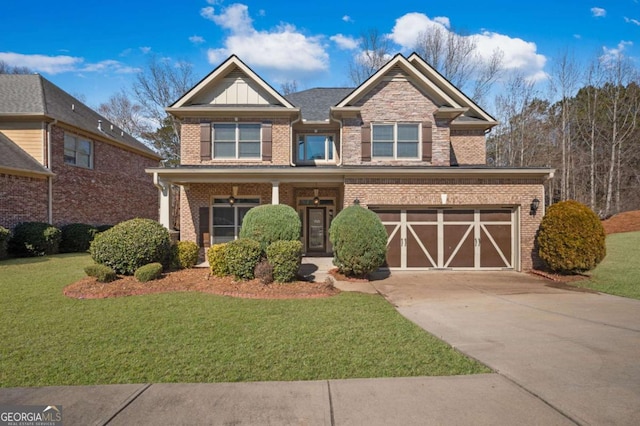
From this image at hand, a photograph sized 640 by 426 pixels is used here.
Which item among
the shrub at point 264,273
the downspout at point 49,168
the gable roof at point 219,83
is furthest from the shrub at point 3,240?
the shrub at point 264,273

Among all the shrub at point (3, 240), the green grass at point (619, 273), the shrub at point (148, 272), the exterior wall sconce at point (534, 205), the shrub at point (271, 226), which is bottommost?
the green grass at point (619, 273)

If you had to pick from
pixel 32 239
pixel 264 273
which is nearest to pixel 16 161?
pixel 32 239

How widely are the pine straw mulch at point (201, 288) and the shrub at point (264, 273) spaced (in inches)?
4.5

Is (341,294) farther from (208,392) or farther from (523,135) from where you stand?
(523,135)

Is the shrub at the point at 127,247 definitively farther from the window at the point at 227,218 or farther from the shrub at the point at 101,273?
the window at the point at 227,218

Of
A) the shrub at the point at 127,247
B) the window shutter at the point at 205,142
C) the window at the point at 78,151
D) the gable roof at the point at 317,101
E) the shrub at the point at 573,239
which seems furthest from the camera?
the window at the point at 78,151

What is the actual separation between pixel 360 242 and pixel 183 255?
5.37 meters

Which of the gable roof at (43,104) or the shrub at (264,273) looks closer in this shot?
the shrub at (264,273)

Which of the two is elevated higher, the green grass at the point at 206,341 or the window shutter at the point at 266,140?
the window shutter at the point at 266,140

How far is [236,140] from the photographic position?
1346 centimetres

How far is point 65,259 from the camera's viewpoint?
12797 millimetres

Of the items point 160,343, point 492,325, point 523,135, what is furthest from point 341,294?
point 523,135

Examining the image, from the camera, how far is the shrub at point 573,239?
974 cm

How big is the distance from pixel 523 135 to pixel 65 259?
3071cm
